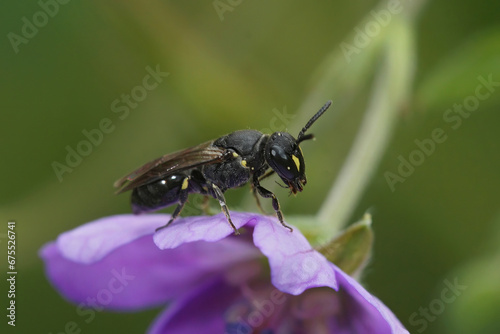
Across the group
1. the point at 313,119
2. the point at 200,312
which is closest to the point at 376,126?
the point at 313,119

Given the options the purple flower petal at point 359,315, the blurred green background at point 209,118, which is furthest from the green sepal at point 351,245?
the blurred green background at point 209,118

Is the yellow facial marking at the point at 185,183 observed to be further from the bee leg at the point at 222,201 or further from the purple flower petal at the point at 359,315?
the purple flower petal at the point at 359,315

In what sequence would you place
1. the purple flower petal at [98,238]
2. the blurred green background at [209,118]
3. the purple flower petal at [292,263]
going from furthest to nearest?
1. the blurred green background at [209,118]
2. the purple flower petal at [98,238]
3. the purple flower petal at [292,263]

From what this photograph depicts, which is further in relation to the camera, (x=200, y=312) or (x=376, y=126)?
(x=376, y=126)

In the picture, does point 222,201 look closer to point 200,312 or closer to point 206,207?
point 206,207

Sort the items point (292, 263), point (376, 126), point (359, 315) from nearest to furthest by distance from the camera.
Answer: point (292, 263)
point (359, 315)
point (376, 126)

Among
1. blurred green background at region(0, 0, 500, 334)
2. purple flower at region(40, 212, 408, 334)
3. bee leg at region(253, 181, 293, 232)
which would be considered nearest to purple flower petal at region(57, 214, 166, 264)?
purple flower at region(40, 212, 408, 334)

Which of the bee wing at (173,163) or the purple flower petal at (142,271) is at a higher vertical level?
the bee wing at (173,163)
